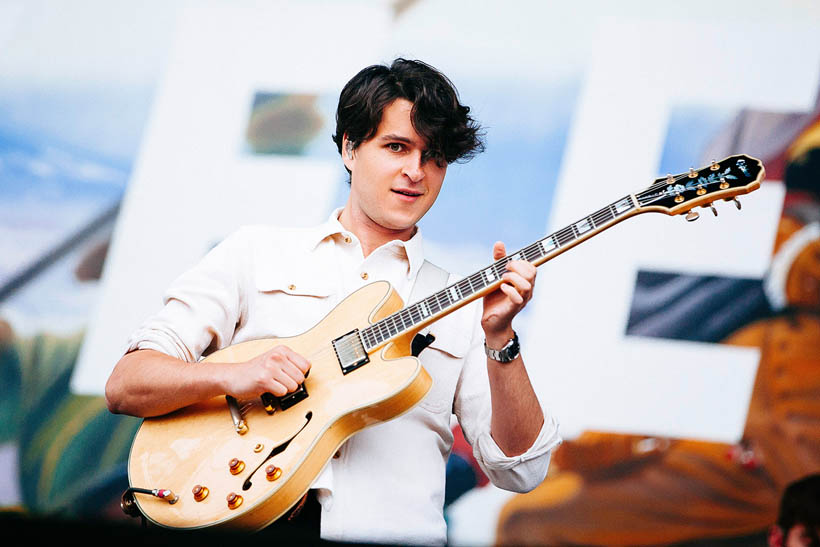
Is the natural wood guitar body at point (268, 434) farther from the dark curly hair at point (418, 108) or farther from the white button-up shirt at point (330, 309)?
the dark curly hair at point (418, 108)

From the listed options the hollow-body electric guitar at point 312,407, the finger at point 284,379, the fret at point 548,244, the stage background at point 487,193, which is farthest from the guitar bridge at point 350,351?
the stage background at point 487,193

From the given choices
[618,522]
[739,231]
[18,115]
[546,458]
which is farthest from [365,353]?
[18,115]

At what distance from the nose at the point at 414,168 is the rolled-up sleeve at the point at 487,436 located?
0.38 m

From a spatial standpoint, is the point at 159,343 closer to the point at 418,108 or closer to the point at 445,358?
the point at 445,358

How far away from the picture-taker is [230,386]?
68.5 inches

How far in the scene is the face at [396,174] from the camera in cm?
197

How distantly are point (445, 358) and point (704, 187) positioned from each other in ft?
2.19

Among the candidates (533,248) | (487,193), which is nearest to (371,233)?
(533,248)

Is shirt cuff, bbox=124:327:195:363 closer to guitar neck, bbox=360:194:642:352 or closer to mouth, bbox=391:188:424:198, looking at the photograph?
guitar neck, bbox=360:194:642:352

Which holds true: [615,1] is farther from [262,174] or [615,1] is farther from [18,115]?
[18,115]

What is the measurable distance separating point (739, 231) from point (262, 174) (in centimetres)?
183

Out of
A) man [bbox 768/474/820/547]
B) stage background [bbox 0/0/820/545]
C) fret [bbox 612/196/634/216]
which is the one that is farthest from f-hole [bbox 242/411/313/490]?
man [bbox 768/474/820/547]

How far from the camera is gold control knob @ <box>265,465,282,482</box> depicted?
1646mm

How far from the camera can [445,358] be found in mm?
1986
